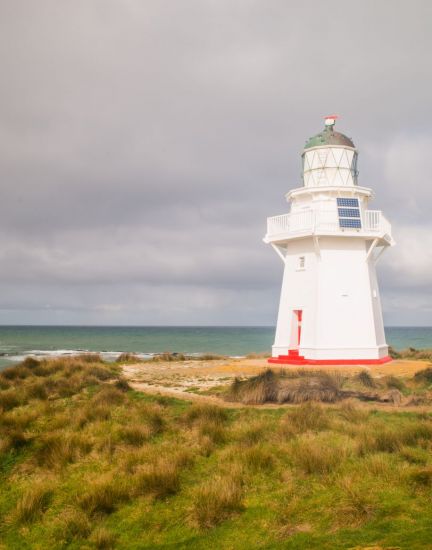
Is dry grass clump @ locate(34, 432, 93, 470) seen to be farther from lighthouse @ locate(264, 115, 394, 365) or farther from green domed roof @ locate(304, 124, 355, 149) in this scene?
green domed roof @ locate(304, 124, 355, 149)

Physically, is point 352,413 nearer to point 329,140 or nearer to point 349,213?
point 349,213

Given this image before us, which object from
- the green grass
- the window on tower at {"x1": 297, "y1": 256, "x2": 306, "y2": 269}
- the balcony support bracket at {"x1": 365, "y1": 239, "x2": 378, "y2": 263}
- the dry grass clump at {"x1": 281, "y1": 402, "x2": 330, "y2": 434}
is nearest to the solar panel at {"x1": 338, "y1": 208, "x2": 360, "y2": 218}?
the balcony support bracket at {"x1": 365, "y1": 239, "x2": 378, "y2": 263}

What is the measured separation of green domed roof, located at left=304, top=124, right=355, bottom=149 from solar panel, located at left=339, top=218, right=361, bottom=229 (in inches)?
134

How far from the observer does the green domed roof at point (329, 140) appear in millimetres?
20734

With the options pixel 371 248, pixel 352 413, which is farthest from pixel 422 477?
pixel 371 248

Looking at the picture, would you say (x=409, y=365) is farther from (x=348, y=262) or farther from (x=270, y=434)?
(x=270, y=434)

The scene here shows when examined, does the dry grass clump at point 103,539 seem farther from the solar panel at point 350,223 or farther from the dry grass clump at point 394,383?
the solar panel at point 350,223

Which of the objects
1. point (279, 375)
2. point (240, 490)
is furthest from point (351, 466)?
point (279, 375)

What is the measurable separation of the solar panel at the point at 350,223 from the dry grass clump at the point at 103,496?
14858 mm

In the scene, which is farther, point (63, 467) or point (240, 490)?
point (63, 467)

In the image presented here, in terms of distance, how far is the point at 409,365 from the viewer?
19.2 m

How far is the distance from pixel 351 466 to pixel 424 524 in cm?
168

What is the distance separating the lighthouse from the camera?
19.1 meters

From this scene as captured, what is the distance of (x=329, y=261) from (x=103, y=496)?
14.8 metres
